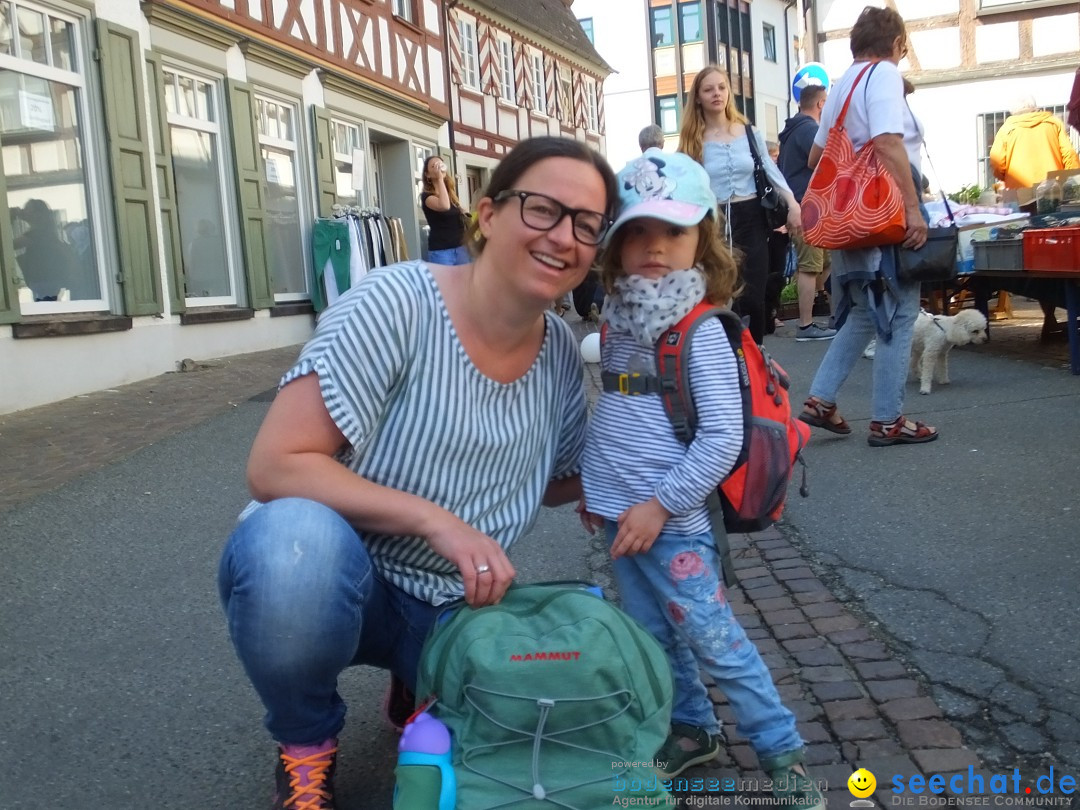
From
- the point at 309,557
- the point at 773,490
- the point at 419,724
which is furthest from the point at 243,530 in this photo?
the point at 773,490

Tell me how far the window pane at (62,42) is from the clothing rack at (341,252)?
185 inches

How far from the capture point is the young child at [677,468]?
2160 mm

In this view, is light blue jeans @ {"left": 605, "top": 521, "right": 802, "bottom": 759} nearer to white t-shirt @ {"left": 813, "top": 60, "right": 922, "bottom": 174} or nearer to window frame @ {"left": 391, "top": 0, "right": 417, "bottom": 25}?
white t-shirt @ {"left": 813, "top": 60, "right": 922, "bottom": 174}

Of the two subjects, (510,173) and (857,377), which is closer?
(510,173)

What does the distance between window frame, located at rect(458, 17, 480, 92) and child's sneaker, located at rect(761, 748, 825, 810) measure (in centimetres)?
2062

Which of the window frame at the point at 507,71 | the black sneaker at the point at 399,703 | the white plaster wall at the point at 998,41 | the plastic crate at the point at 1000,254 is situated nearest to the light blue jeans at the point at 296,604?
the black sneaker at the point at 399,703

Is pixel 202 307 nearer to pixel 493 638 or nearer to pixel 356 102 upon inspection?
pixel 356 102

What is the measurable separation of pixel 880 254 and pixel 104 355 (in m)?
6.27

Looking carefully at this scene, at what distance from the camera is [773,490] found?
2.23 m

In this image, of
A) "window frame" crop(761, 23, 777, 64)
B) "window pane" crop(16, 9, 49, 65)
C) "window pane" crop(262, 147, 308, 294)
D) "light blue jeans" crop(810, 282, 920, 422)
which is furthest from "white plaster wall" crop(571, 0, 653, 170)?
"light blue jeans" crop(810, 282, 920, 422)

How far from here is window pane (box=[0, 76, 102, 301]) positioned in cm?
835

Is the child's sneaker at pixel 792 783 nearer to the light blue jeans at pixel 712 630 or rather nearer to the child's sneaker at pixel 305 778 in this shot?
the light blue jeans at pixel 712 630

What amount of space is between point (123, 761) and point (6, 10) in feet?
24.5

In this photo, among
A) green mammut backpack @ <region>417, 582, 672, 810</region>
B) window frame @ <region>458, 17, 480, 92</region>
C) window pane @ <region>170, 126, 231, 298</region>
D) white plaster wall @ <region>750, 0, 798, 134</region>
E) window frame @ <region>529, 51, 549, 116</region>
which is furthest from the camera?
white plaster wall @ <region>750, 0, 798, 134</region>
